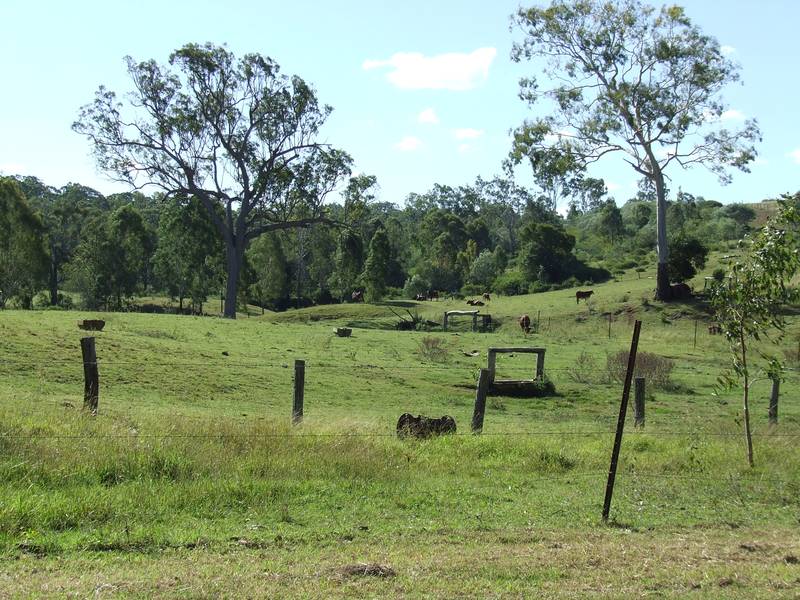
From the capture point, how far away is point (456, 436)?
15.6 m

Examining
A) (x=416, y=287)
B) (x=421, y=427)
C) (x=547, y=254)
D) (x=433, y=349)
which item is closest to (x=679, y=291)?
(x=547, y=254)

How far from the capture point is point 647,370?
29.9 meters

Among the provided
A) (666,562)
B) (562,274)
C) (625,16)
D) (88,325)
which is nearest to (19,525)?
(666,562)

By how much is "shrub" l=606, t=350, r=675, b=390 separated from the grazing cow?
13.4 metres

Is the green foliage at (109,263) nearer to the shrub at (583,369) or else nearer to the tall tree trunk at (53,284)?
the tall tree trunk at (53,284)

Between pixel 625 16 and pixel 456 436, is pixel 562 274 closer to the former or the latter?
pixel 625 16

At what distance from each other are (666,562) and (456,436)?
288 inches

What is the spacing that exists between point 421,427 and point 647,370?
643 inches

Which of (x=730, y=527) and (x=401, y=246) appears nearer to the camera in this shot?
(x=730, y=527)

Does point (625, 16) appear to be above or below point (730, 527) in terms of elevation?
above

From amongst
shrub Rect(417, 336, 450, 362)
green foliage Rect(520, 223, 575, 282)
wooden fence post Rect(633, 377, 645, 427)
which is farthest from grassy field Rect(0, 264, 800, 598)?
green foliage Rect(520, 223, 575, 282)

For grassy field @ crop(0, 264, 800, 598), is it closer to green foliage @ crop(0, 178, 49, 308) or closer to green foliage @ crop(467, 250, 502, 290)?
green foliage @ crop(0, 178, 49, 308)

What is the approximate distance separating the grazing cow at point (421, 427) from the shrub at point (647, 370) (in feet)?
44.0

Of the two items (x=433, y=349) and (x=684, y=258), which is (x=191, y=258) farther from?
(x=433, y=349)
